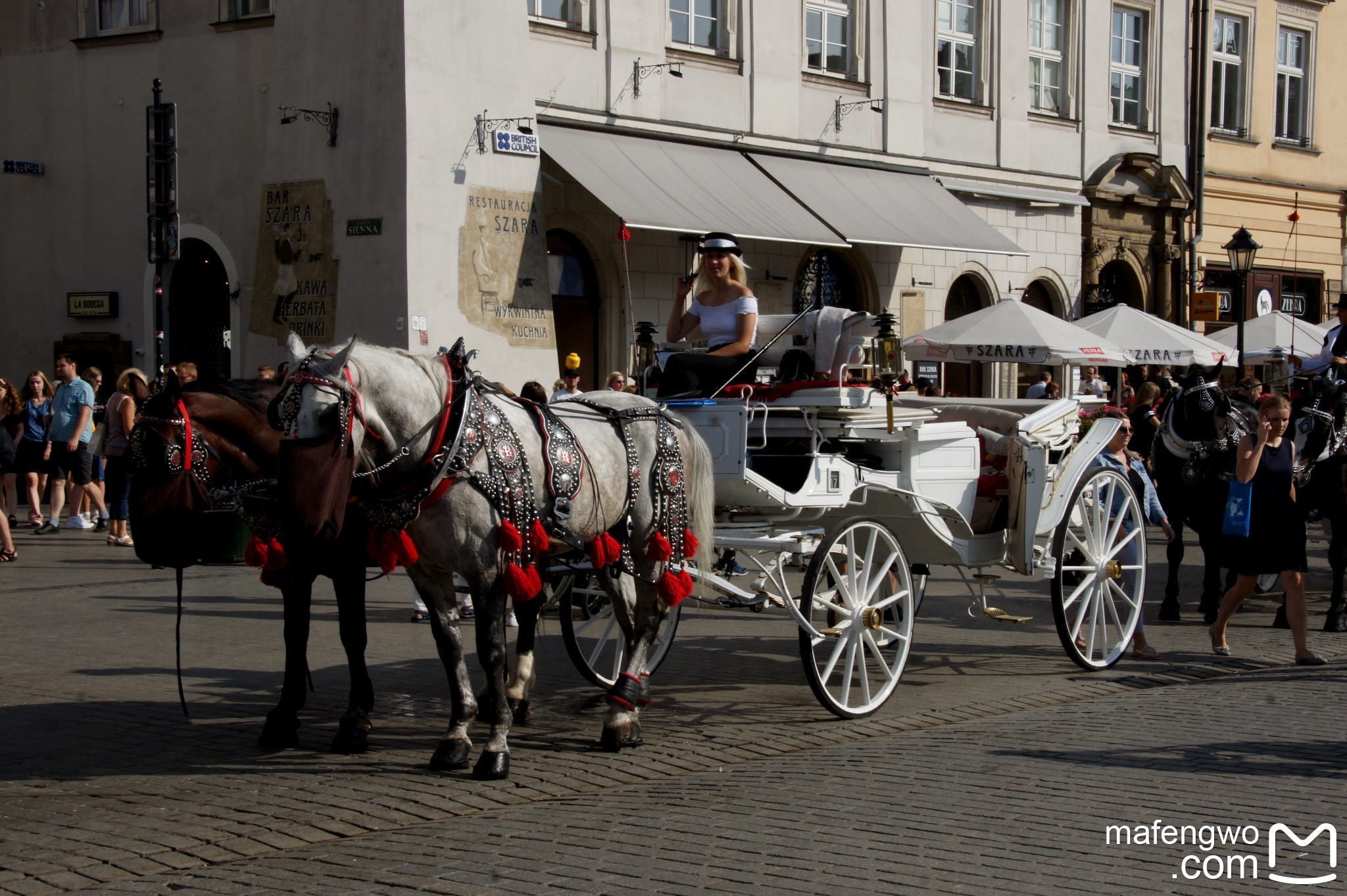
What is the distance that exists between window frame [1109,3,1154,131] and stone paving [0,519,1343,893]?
1894 cm

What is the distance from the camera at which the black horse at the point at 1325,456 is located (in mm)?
10812

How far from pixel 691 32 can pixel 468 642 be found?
13112mm

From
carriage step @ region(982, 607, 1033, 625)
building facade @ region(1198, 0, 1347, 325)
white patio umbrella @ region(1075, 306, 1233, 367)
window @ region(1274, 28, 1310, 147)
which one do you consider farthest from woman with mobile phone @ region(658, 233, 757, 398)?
window @ region(1274, 28, 1310, 147)

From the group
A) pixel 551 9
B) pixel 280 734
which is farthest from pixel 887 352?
pixel 551 9

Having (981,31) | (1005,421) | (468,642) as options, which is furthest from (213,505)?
(981,31)

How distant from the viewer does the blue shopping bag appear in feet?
28.9

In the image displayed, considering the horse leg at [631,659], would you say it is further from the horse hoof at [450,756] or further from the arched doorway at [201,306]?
the arched doorway at [201,306]

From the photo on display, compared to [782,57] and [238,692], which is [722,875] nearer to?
[238,692]

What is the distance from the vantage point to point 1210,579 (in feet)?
35.5

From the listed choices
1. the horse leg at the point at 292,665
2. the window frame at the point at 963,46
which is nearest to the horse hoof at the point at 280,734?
the horse leg at the point at 292,665

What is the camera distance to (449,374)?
6004mm

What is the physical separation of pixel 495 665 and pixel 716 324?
2519mm

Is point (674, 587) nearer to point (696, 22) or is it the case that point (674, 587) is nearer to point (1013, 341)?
point (1013, 341)

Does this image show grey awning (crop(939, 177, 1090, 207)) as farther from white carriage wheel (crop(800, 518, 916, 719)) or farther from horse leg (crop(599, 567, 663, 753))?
horse leg (crop(599, 567, 663, 753))
